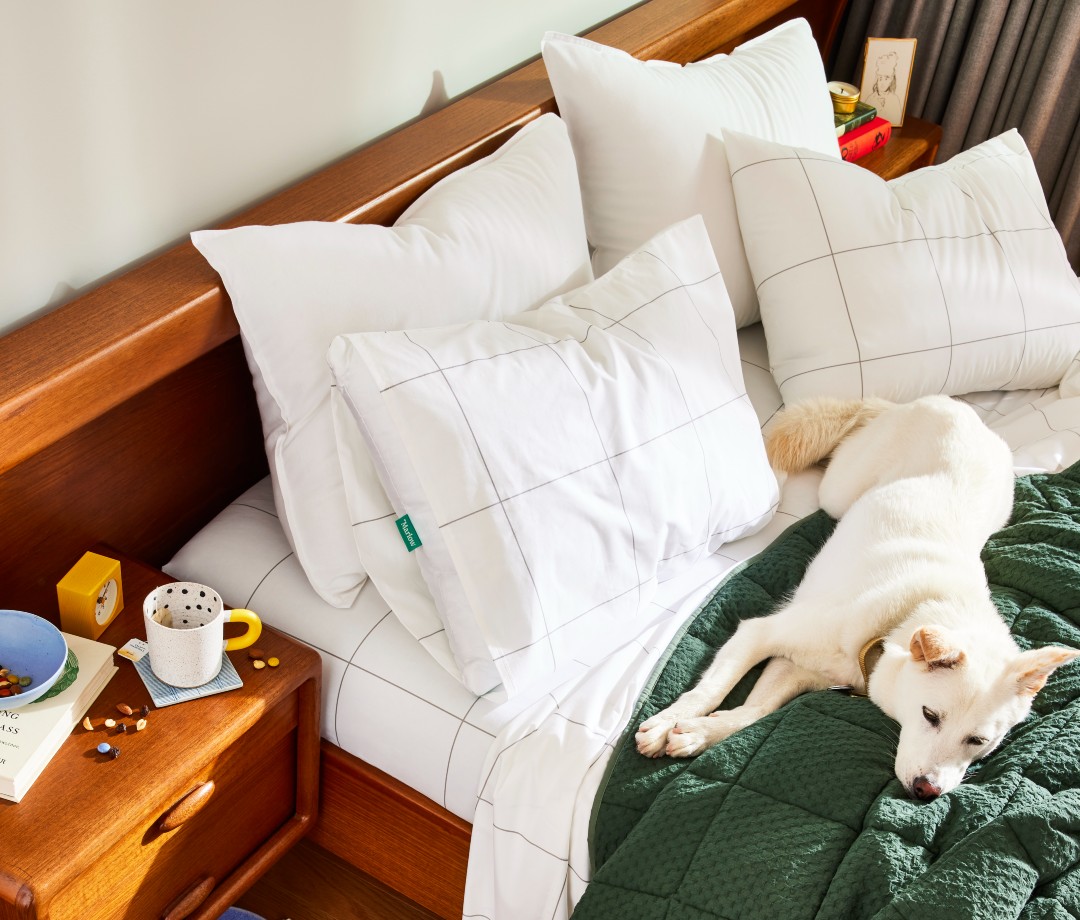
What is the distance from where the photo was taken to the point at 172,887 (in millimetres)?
1168

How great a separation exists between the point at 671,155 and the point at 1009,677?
0.96m

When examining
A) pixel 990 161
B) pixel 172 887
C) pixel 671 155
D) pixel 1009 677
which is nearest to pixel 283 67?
pixel 671 155

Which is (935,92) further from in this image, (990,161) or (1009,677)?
(1009,677)

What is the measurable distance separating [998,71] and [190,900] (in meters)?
2.55

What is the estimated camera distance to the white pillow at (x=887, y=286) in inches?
69.0

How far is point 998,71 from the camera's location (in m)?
2.70

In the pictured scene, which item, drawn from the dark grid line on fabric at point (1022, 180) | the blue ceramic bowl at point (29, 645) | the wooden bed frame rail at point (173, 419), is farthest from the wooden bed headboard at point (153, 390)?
the dark grid line on fabric at point (1022, 180)

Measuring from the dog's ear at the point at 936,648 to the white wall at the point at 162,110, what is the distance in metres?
0.93

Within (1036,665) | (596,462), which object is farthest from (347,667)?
(1036,665)

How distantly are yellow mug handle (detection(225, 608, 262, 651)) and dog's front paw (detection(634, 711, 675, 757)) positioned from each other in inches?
16.8

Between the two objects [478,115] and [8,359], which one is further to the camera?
[478,115]

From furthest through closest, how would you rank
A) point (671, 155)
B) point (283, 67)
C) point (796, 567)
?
point (671, 155) → point (796, 567) → point (283, 67)

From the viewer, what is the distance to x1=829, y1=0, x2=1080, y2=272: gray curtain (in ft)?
8.64

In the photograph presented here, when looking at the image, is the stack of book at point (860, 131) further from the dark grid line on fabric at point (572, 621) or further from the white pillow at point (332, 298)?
the dark grid line on fabric at point (572, 621)
